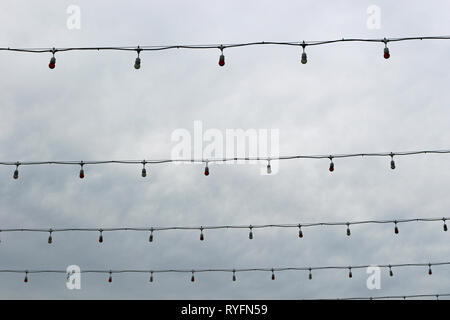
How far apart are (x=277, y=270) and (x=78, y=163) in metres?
9.12

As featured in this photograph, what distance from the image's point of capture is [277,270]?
62.4ft

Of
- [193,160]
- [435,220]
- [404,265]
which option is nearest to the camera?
[193,160]
